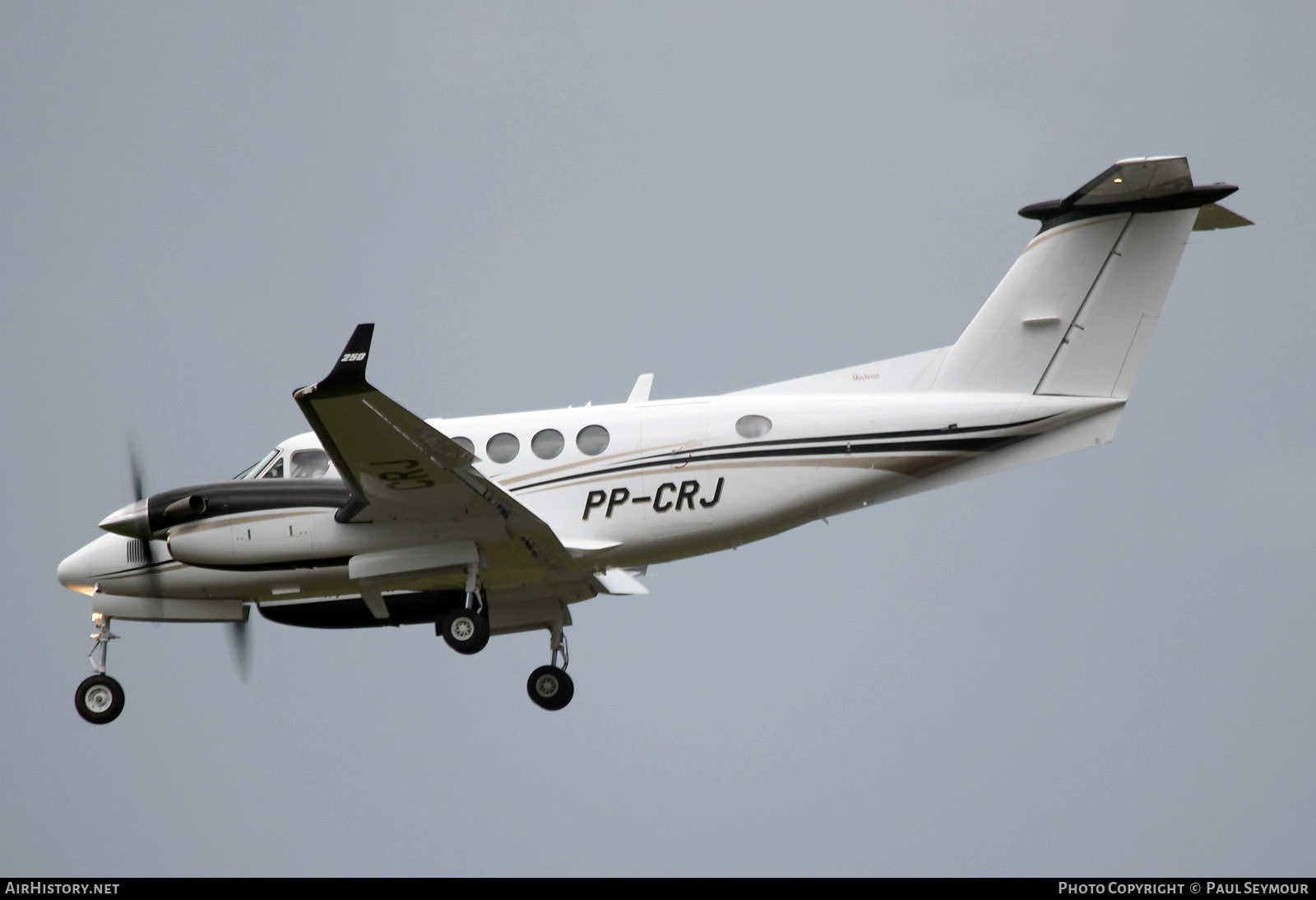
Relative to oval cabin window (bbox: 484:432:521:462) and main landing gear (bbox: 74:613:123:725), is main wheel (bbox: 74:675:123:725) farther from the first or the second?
oval cabin window (bbox: 484:432:521:462)

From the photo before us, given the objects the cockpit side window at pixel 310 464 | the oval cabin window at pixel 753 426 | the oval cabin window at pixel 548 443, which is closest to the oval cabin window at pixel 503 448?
the oval cabin window at pixel 548 443

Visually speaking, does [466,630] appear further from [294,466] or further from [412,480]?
[294,466]

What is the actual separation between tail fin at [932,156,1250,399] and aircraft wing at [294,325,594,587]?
5.79m

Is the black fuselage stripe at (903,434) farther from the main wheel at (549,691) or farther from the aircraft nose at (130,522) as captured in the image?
the aircraft nose at (130,522)

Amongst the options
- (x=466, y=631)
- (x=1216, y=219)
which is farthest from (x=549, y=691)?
(x=1216, y=219)

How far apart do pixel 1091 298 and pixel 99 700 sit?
14.6 m

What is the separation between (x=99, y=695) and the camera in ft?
68.0

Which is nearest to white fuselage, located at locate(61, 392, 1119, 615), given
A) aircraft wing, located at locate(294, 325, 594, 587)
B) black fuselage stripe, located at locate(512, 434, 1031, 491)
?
black fuselage stripe, located at locate(512, 434, 1031, 491)

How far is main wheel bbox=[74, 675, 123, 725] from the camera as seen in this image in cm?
2064

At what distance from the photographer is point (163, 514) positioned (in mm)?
19484

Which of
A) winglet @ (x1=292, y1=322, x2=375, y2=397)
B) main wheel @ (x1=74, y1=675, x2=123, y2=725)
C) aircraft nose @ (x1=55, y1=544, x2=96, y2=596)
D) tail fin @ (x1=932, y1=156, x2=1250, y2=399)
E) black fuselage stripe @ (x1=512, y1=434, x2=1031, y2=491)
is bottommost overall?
main wheel @ (x1=74, y1=675, x2=123, y2=725)

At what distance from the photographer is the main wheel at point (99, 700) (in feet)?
67.7

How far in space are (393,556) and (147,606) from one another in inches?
166

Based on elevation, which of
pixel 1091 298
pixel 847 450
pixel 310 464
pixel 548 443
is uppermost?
pixel 1091 298
